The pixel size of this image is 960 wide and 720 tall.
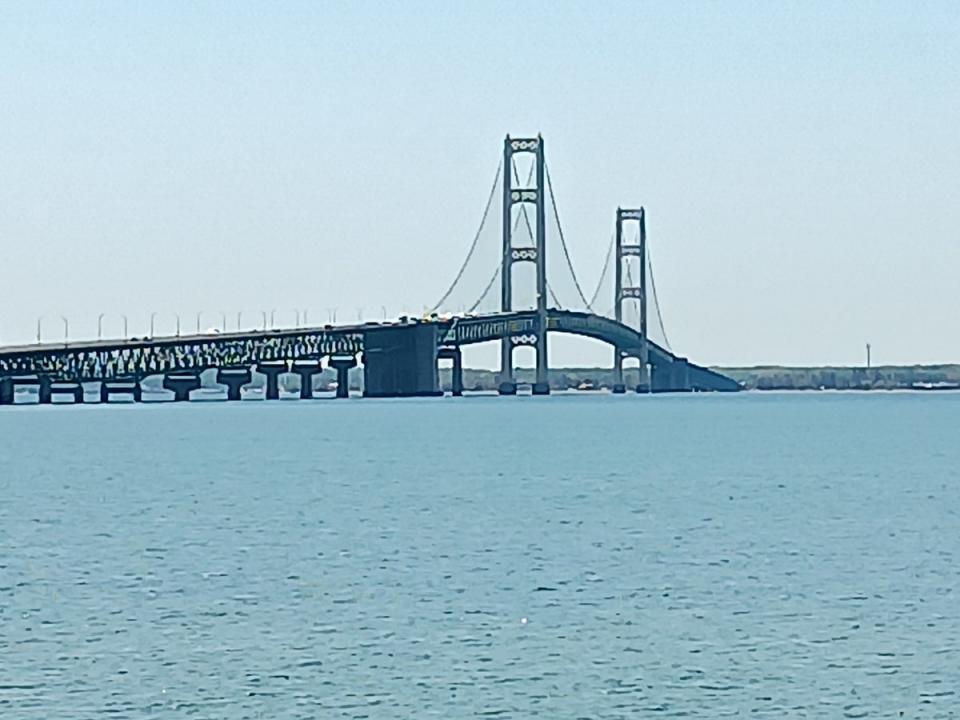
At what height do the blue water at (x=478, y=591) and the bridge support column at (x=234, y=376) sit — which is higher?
the bridge support column at (x=234, y=376)

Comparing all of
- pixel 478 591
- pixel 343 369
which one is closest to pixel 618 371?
pixel 343 369

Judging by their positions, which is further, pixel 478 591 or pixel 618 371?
pixel 618 371

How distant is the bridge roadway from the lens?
129 m

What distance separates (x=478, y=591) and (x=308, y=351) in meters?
104

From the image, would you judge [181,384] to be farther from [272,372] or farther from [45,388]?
[45,388]

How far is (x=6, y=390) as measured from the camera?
13888cm

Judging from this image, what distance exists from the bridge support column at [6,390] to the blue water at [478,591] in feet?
223

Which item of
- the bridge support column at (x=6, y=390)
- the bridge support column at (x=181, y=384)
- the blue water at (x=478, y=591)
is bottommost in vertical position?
the blue water at (x=478, y=591)

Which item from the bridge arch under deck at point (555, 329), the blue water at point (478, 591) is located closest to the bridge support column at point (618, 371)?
the bridge arch under deck at point (555, 329)

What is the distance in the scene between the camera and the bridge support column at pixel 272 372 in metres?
143

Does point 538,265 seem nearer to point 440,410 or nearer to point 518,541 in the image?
point 440,410

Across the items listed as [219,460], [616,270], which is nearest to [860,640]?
[219,460]

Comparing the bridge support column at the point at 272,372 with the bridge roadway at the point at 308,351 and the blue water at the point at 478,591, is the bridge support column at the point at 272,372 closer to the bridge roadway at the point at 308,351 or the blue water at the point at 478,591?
the bridge roadway at the point at 308,351

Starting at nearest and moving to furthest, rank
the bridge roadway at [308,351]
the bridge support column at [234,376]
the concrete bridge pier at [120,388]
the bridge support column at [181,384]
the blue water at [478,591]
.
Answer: the blue water at [478,591] < the bridge roadway at [308,351] < the bridge support column at [234,376] < the concrete bridge pier at [120,388] < the bridge support column at [181,384]
